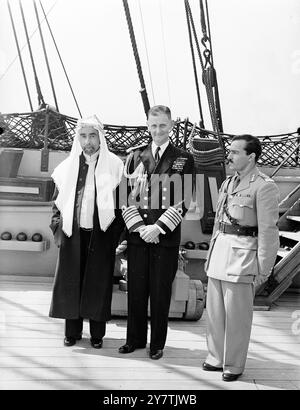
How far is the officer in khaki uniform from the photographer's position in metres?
2.60

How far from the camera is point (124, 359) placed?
2912mm

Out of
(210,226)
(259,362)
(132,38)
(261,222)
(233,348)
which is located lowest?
(259,362)

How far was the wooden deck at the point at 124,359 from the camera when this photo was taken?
255 cm

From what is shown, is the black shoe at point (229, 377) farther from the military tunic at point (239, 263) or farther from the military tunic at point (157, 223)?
the military tunic at point (157, 223)

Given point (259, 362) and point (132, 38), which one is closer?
point (259, 362)

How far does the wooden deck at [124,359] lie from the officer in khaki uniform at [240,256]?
16cm

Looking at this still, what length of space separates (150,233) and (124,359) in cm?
76

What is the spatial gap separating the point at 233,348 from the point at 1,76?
1828mm

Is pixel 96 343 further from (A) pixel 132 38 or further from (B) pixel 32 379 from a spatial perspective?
(A) pixel 132 38

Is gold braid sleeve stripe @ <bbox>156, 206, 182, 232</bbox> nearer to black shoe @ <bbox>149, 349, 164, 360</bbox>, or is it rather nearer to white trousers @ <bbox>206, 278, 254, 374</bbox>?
white trousers @ <bbox>206, 278, 254, 374</bbox>

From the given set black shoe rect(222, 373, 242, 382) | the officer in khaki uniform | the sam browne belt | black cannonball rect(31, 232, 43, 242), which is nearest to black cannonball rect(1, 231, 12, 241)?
black cannonball rect(31, 232, 43, 242)

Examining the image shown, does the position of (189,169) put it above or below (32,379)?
above

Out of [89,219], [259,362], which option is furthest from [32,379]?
[259,362]

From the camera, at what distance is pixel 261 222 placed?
259cm
